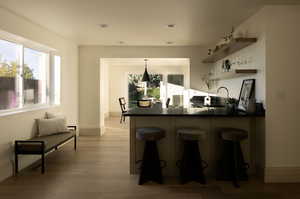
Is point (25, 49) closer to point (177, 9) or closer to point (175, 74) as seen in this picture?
point (177, 9)

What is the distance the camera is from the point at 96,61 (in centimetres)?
689

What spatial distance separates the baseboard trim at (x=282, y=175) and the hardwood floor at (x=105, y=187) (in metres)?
0.12

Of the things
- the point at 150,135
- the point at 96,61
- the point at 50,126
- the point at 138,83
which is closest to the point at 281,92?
the point at 150,135

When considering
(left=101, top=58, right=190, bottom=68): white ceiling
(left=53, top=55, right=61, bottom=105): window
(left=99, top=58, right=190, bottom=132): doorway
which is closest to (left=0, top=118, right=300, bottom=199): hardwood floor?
(left=53, top=55, right=61, bottom=105): window

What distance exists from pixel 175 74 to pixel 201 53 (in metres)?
4.55

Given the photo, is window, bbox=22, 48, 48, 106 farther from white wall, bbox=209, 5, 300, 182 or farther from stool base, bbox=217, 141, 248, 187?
white wall, bbox=209, 5, 300, 182

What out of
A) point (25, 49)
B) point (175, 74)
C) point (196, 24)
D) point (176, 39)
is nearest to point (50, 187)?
point (25, 49)

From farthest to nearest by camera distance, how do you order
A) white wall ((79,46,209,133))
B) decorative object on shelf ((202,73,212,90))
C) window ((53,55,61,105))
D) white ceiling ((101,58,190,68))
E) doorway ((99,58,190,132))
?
doorway ((99,58,190,132))
white ceiling ((101,58,190,68))
decorative object on shelf ((202,73,212,90))
white wall ((79,46,209,133))
window ((53,55,61,105))

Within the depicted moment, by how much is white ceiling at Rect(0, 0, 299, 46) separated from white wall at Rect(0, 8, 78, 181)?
16 centimetres

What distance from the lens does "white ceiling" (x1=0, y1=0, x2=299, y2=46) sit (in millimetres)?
3512

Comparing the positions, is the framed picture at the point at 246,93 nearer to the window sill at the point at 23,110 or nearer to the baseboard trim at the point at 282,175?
the baseboard trim at the point at 282,175

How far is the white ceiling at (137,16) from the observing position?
11.5 feet

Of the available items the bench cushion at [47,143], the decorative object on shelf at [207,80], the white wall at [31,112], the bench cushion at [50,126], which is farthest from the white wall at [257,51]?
the white wall at [31,112]

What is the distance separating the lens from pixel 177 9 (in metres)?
3.78
